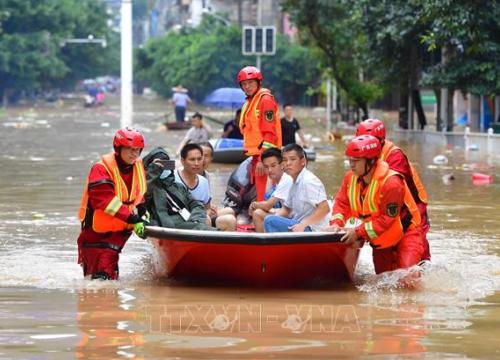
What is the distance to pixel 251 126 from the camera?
45.3 feet

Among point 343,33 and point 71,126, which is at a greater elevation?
point 343,33

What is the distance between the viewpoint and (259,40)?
3700cm

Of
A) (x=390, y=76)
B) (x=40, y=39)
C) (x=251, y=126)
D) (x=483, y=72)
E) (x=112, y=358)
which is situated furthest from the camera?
(x=40, y=39)

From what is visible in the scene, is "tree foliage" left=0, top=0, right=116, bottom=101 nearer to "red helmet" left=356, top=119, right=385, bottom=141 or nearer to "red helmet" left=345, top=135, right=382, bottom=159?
"red helmet" left=356, top=119, right=385, bottom=141

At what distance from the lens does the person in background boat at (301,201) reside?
11164 millimetres

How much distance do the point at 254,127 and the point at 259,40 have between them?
23471 millimetres

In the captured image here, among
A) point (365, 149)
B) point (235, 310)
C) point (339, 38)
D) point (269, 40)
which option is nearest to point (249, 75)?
point (365, 149)

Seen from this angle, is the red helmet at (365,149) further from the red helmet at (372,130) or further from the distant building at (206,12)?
the distant building at (206,12)

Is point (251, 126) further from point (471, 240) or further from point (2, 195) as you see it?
point (2, 195)

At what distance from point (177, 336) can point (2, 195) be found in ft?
38.4

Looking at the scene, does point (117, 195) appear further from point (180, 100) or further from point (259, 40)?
point (180, 100)

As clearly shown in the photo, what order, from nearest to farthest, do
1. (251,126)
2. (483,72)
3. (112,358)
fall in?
1. (112,358)
2. (251,126)
3. (483,72)

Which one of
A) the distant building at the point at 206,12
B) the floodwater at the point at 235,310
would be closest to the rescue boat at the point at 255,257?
the floodwater at the point at 235,310

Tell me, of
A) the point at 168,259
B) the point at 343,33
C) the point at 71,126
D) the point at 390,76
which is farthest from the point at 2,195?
the point at 71,126
